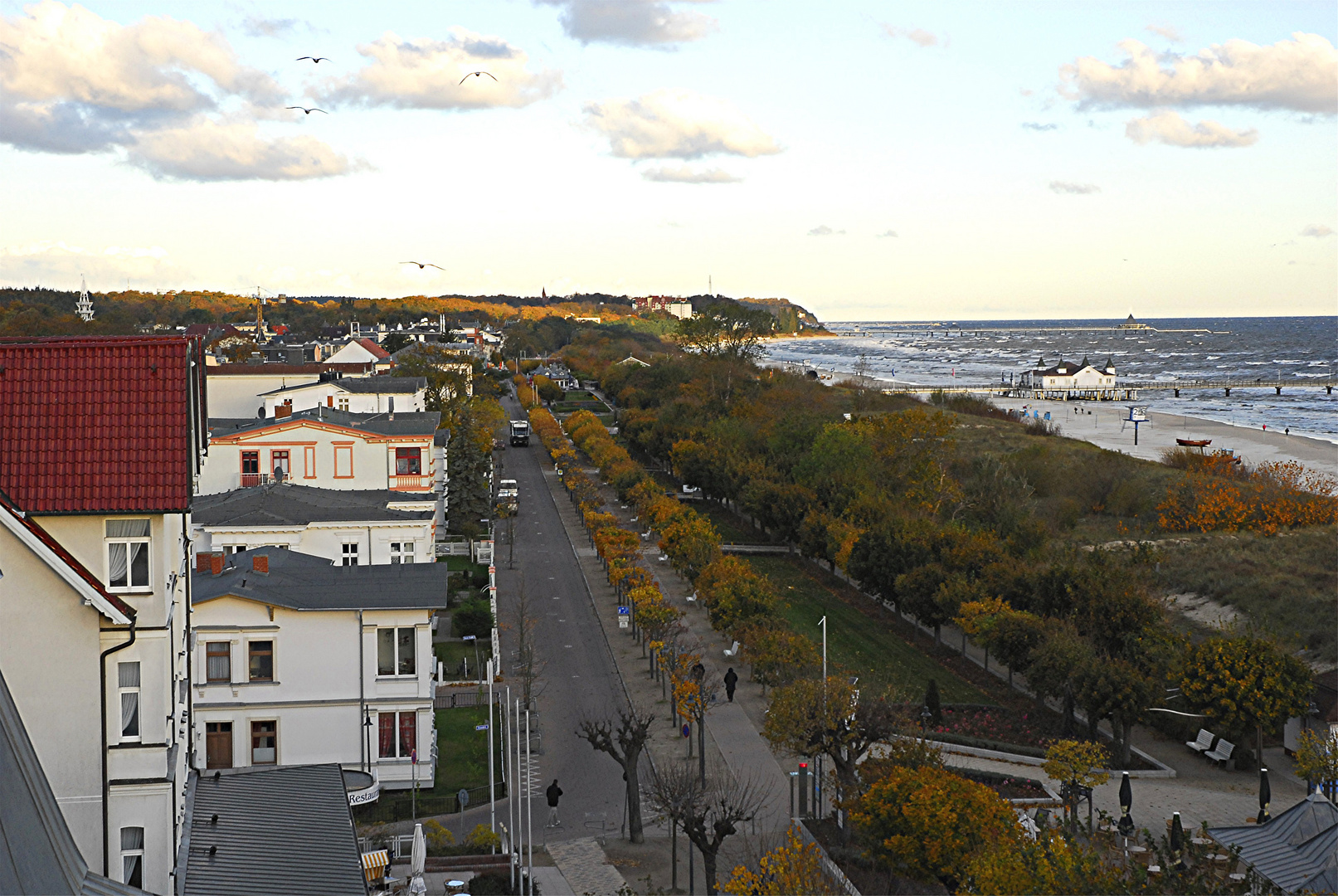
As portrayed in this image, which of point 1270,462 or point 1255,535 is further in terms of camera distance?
point 1270,462

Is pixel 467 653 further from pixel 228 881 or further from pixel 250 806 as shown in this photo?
pixel 228 881

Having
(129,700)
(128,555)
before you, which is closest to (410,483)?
(129,700)

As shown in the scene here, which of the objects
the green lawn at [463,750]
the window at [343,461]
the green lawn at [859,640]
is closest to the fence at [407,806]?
the green lawn at [463,750]

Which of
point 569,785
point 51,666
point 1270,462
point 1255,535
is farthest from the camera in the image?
point 1270,462

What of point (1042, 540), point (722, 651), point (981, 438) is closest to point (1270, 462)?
point (981, 438)

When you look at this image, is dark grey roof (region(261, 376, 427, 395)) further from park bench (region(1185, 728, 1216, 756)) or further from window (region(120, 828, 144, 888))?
window (region(120, 828, 144, 888))

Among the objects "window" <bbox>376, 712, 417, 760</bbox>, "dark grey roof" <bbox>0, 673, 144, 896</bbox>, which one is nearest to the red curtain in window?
"window" <bbox>376, 712, 417, 760</bbox>
